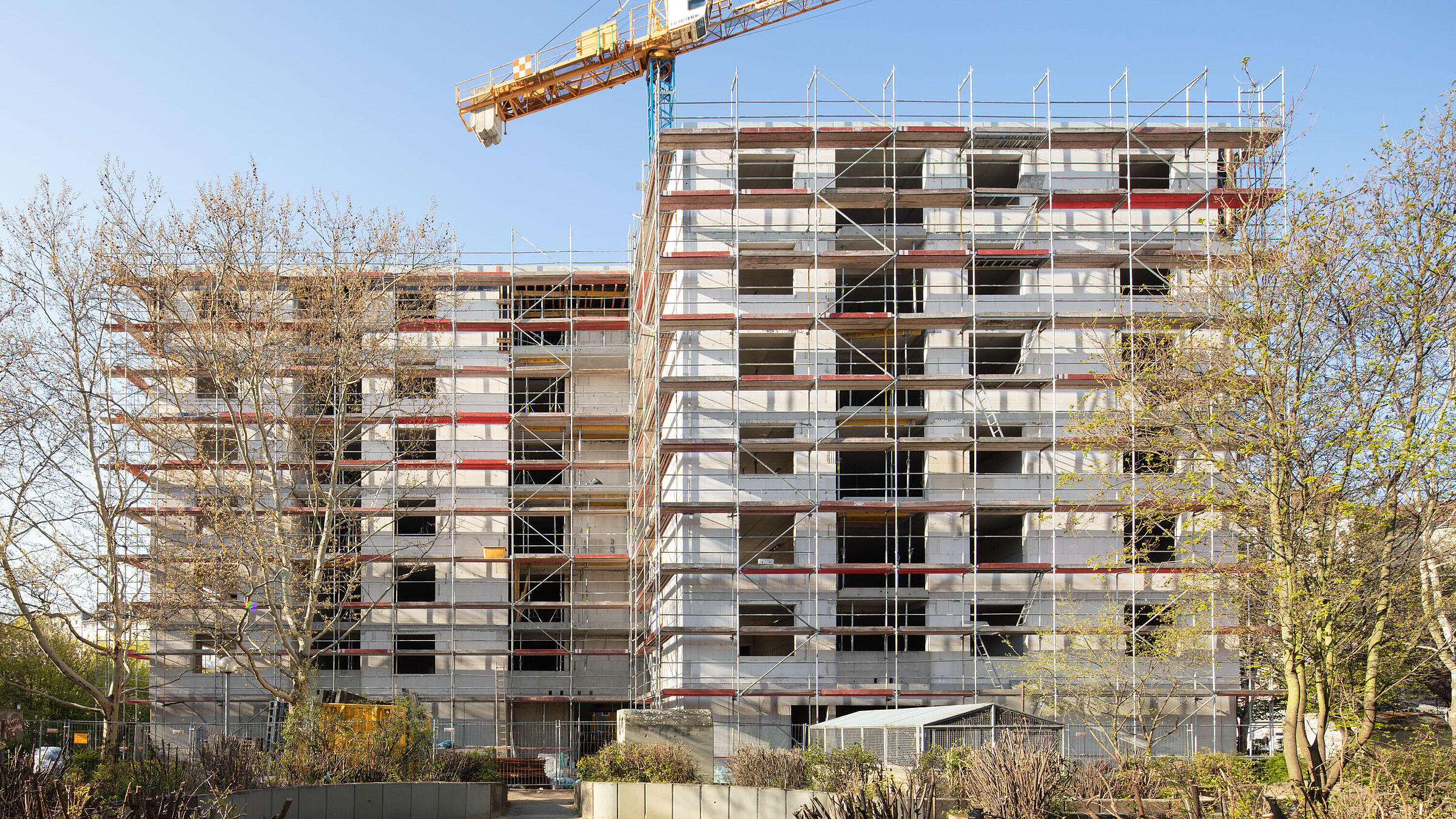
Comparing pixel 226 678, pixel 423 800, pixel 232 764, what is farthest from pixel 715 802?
pixel 226 678

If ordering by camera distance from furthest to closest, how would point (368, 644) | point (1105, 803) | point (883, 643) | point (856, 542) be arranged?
point (368, 644) → point (856, 542) → point (883, 643) → point (1105, 803)

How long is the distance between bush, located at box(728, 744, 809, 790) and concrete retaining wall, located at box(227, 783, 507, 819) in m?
4.96

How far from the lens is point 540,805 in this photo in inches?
965

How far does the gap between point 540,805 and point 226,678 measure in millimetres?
14487

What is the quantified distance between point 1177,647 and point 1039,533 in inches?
319

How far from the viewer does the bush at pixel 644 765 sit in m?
20.3

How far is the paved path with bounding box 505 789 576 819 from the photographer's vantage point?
22.0 m

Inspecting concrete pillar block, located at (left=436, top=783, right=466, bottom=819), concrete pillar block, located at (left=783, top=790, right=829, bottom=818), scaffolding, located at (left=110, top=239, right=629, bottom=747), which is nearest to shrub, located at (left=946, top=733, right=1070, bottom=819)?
concrete pillar block, located at (left=783, top=790, right=829, bottom=818)

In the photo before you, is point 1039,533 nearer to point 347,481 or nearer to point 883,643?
point 883,643

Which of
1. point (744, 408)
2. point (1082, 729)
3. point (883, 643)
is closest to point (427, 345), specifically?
point (744, 408)

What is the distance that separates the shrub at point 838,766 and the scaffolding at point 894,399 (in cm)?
1057

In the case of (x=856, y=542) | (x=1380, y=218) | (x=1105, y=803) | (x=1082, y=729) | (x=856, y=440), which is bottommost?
(x=1082, y=729)

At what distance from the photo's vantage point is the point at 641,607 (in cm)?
3588

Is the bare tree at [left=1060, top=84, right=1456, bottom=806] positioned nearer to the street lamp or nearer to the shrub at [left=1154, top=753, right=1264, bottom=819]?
the shrub at [left=1154, top=753, right=1264, bottom=819]
